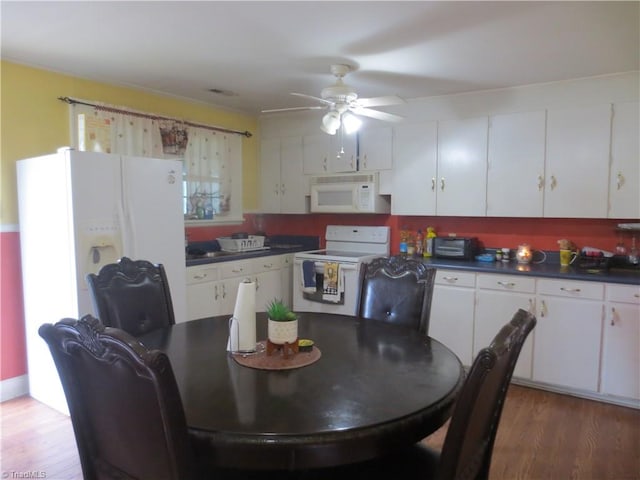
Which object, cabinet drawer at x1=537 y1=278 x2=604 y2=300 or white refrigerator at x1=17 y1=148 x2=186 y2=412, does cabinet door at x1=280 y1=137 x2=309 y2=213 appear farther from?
cabinet drawer at x1=537 y1=278 x2=604 y2=300

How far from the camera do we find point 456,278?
3.55 metres

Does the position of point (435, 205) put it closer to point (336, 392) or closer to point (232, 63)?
point (232, 63)

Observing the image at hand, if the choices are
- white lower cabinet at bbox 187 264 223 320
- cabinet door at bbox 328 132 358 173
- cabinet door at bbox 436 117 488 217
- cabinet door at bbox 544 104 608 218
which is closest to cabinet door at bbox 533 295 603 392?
cabinet door at bbox 544 104 608 218

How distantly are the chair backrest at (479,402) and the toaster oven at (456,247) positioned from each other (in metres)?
2.54

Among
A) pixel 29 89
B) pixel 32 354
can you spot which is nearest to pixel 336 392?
pixel 32 354

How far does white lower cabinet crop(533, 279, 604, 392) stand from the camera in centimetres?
307

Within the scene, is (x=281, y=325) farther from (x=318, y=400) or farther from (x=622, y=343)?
(x=622, y=343)

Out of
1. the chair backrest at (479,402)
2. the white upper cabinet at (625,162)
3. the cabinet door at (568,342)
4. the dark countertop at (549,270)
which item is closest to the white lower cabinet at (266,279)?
the dark countertop at (549,270)

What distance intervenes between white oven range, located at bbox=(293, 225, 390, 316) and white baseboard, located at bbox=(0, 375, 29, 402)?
7.15 ft

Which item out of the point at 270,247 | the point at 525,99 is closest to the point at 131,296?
A: the point at 270,247

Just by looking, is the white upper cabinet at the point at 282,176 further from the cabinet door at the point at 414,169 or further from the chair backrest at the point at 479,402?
the chair backrest at the point at 479,402

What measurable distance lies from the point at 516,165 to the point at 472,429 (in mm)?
2848

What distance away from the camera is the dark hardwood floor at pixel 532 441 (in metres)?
2.32

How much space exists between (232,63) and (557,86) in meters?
2.38
